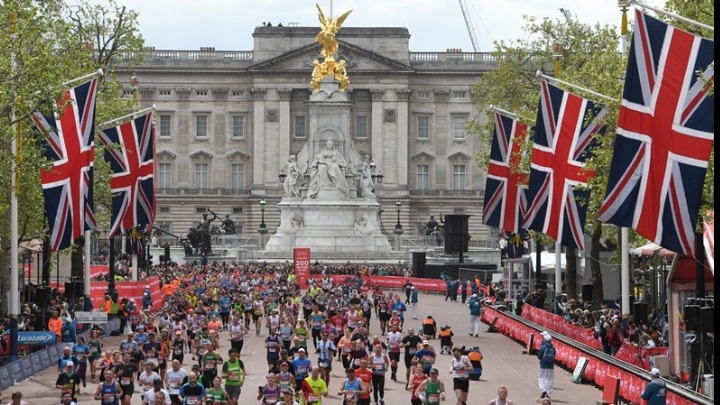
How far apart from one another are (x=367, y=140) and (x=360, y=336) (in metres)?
101

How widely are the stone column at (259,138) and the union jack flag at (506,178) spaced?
87978mm

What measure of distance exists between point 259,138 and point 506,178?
89.2 meters

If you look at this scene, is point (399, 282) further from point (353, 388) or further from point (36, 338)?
point (353, 388)

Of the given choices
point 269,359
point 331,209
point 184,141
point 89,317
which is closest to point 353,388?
point 269,359

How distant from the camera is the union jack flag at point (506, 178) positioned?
46.3m

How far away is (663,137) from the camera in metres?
24.7

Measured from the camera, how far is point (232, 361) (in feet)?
96.7

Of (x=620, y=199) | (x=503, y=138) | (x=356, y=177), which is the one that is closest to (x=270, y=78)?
(x=356, y=177)

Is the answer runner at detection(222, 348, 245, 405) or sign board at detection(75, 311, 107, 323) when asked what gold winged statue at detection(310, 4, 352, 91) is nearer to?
sign board at detection(75, 311, 107, 323)

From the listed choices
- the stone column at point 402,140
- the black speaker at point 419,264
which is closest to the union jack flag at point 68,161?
the black speaker at point 419,264

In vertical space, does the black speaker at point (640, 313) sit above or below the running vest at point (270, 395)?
above

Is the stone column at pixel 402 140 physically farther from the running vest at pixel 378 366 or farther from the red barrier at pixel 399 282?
the running vest at pixel 378 366

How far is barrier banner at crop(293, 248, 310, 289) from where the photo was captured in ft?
245

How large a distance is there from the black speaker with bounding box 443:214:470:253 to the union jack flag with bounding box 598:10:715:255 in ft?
186
